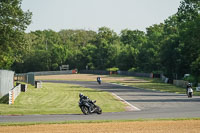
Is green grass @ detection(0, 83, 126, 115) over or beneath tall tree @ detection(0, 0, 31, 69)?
beneath

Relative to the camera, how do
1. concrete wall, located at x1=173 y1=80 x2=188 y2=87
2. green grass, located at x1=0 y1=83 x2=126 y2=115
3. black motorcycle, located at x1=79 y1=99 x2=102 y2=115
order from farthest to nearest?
concrete wall, located at x1=173 y1=80 x2=188 y2=87
green grass, located at x1=0 y1=83 x2=126 y2=115
black motorcycle, located at x1=79 y1=99 x2=102 y2=115

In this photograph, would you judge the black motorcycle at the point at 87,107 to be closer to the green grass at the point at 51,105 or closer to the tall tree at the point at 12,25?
the green grass at the point at 51,105

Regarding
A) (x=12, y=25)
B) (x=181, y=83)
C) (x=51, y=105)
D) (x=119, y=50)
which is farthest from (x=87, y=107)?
(x=119, y=50)

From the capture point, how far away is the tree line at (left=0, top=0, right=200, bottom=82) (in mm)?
48500

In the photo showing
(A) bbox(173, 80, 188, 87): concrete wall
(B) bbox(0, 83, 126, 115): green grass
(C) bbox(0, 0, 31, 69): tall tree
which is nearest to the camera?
(B) bbox(0, 83, 126, 115): green grass

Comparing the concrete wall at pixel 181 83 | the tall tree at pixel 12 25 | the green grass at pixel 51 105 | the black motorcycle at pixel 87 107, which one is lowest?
the green grass at pixel 51 105

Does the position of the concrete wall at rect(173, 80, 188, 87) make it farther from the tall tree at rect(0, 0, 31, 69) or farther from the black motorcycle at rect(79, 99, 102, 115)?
the black motorcycle at rect(79, 99, 102, 115)

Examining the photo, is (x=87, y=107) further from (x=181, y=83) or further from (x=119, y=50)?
(x=119, y=50)

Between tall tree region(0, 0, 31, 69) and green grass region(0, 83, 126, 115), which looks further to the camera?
tall tree region(0, 0, 31, 69)

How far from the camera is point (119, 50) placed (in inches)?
6280

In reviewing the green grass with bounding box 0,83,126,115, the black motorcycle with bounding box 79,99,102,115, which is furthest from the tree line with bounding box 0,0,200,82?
the black motorcycle with bounding box 79,99,102,115

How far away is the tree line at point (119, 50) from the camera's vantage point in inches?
1909

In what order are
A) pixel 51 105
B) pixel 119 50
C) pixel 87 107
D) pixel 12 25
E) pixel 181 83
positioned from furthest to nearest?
1. pixel 119 50
2. pixel 181 83
3. pixel 12 25
4. pixel 51 105
5. pixel 87 107

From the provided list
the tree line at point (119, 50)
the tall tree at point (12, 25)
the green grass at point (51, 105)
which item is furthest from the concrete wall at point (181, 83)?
the tall tree at point (12, 25)
